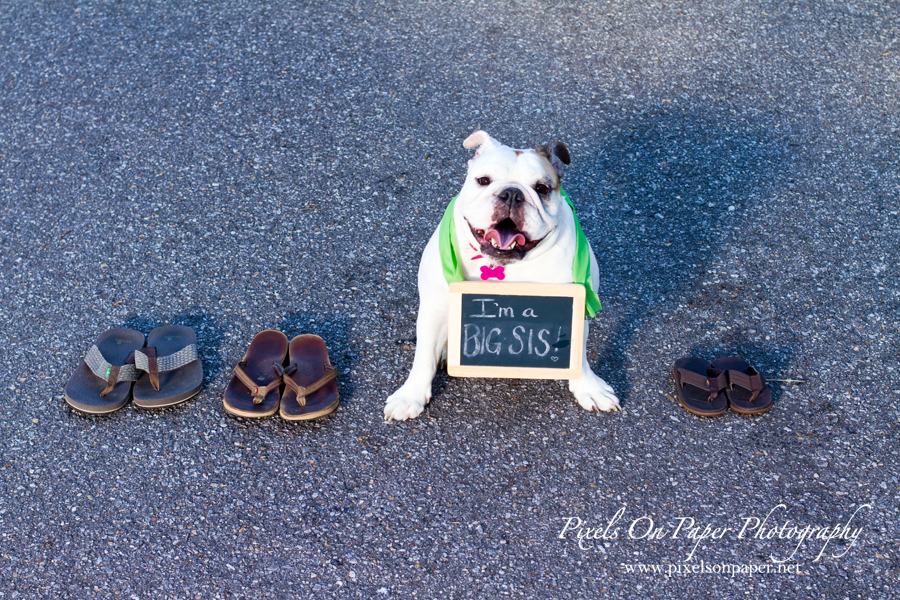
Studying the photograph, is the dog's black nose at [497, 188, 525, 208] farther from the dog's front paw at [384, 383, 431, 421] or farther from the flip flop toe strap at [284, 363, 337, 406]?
the flip flop toe strap at [284, 363, 337, 406]

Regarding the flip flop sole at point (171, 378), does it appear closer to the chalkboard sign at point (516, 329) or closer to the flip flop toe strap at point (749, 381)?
the chalkboard sign at point (516, 329)

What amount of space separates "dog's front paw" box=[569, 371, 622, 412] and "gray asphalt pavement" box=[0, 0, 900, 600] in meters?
0.06

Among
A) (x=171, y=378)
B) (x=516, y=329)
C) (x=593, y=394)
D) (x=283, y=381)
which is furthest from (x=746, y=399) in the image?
(x=171, y=378)

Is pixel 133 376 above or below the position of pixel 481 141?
below

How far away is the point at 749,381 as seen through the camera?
132 inches

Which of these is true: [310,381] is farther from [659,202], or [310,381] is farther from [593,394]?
[659,202]

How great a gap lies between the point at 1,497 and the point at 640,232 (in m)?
3.38

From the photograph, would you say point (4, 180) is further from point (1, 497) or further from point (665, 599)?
point (665, 599)

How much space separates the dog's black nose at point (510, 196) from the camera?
2.68m

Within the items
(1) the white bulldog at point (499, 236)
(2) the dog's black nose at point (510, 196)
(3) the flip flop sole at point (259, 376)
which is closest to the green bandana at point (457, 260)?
(1) the white bulldog at point (499, 236)

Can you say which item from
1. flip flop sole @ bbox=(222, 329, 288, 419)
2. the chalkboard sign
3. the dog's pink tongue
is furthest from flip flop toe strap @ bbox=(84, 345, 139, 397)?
the dog's pink tongue

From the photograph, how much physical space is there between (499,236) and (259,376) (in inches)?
52.8

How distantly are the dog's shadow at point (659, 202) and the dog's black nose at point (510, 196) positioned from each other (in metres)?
1.24

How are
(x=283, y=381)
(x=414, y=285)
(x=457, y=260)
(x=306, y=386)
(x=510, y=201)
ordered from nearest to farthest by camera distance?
(x=510, y=201) < (x=457, y=260) < (x=306, y=386) < (x=283, y=381) < (x=414, y=285)
